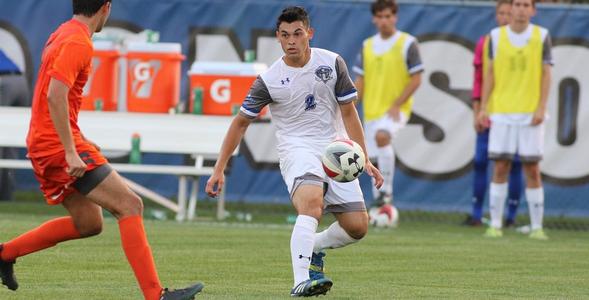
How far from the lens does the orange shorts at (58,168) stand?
315 inches

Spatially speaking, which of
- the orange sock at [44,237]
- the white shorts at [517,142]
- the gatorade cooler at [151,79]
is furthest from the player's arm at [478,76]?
the orange sock at [44,237]

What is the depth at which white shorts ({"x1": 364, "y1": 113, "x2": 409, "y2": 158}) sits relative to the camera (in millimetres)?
16250

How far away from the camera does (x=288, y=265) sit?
11.3 metres

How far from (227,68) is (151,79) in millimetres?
948

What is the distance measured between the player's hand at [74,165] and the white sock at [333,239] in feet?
7.94

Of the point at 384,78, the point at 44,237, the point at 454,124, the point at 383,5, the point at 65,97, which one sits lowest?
the point at 454,124

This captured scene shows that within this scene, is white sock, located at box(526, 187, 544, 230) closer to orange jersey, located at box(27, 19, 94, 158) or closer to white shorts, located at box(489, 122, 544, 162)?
white shorts, located at box(489, 122, 544, 162)

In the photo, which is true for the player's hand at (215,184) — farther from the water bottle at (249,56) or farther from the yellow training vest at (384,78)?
the water bottle at (249,56)

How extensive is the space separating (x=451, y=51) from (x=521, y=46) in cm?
243

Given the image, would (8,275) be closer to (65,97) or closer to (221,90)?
(65,97)

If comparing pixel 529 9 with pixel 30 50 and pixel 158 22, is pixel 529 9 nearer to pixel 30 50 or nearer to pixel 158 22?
pixel 158 22

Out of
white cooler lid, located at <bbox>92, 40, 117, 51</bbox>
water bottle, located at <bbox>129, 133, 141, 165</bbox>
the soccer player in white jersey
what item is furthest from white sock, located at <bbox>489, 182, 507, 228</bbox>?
the soccer player in white jersey

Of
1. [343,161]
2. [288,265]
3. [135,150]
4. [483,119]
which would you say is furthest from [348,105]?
[135,150]

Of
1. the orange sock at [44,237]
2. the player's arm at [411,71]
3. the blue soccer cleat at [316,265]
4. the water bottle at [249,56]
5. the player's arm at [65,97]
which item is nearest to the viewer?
the player's arm at [65,97]
